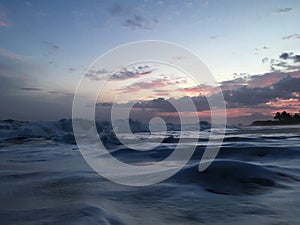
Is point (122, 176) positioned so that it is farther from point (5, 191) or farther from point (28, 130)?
point (28, 130)

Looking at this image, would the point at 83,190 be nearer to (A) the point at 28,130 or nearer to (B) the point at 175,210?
(B) the point at 175,210

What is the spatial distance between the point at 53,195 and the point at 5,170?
2277mm

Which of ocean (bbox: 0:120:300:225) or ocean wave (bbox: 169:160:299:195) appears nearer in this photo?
ocean (bbox: 0:120:300:225)

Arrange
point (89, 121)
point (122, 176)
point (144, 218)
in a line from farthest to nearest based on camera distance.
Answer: point (89, 121) → point (122, 176) → point (144, 218)

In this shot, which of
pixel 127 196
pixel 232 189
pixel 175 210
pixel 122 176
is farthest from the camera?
pixel 122 176

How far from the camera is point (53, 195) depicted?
118 inches

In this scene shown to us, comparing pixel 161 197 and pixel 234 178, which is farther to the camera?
pixel 234 178

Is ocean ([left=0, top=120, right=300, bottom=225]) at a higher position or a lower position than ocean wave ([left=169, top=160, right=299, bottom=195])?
lower

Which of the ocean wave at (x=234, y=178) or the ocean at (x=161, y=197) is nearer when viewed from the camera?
the ocean at (x=161, y=197)

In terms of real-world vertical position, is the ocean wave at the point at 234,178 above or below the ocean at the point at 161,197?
above

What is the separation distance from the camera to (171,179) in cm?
375

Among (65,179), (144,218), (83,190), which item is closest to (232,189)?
(144,218)

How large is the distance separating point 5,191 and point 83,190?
842 mm

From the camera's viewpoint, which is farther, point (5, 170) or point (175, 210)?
point (5, 170)
